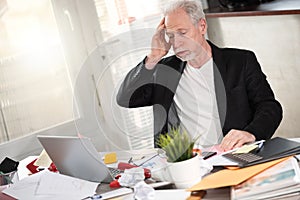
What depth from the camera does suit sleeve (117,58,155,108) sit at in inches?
101

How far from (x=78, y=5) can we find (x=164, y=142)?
1759 mm

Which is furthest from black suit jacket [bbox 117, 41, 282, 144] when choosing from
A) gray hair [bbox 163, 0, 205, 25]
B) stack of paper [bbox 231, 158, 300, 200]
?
stack of paper [bbox 231, 158, 300, 200]

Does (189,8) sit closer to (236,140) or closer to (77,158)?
(236,140)

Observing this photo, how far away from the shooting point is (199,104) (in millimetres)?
2514

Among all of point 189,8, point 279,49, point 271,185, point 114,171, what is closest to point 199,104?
point 189,8

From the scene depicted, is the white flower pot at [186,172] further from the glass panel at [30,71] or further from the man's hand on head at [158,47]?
the glass panel at [30,71]

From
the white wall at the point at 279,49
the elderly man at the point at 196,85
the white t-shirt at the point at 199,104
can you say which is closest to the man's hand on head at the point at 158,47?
the elderly man at the point at 196,85

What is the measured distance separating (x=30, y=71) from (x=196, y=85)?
117cm

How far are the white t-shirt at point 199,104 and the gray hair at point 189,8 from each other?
190 millimetres

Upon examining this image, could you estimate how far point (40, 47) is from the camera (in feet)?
11.3

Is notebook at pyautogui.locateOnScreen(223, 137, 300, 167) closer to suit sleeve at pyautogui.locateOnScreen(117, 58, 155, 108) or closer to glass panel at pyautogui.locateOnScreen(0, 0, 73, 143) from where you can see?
suit sleeve at pyautogui.locateOnScreen(117, 58, 155, 108)

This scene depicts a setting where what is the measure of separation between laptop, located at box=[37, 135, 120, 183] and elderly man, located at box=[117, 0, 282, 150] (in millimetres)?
437

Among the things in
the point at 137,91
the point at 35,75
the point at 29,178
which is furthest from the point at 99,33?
the point at 29,178

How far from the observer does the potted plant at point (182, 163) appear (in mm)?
1877
